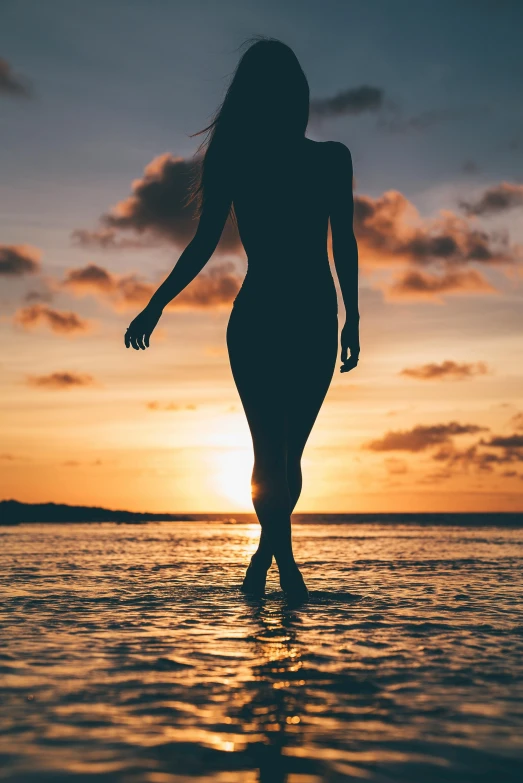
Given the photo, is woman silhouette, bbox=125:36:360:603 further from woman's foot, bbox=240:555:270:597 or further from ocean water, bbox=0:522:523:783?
ocean water, bbox=0:522:523:783

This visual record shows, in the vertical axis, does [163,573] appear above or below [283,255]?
below

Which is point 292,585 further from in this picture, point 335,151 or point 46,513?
point 46,513

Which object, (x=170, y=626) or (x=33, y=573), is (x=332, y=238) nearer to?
(x=170, y=626)

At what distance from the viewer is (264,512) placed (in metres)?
4.50

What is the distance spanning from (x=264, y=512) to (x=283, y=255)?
4.87 ft

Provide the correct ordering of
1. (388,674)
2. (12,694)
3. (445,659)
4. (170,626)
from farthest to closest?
1. (170,626)
2. (445,659)
3. (388,674)
4. (12,694)

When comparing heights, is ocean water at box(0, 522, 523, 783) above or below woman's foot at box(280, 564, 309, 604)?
below

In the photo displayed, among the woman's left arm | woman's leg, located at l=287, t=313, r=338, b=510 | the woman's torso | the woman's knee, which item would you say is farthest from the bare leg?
the woman's left arm

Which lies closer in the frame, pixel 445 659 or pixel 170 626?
pixel 445 659

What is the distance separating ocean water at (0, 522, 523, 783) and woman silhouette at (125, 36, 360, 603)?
0.83 m

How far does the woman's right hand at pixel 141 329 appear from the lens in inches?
183

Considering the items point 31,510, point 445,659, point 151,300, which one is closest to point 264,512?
point 151,300

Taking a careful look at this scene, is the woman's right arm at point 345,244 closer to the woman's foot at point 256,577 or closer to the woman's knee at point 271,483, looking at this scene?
the woman's knee at point 271,483

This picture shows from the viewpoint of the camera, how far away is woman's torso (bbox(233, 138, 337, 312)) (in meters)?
4.69
